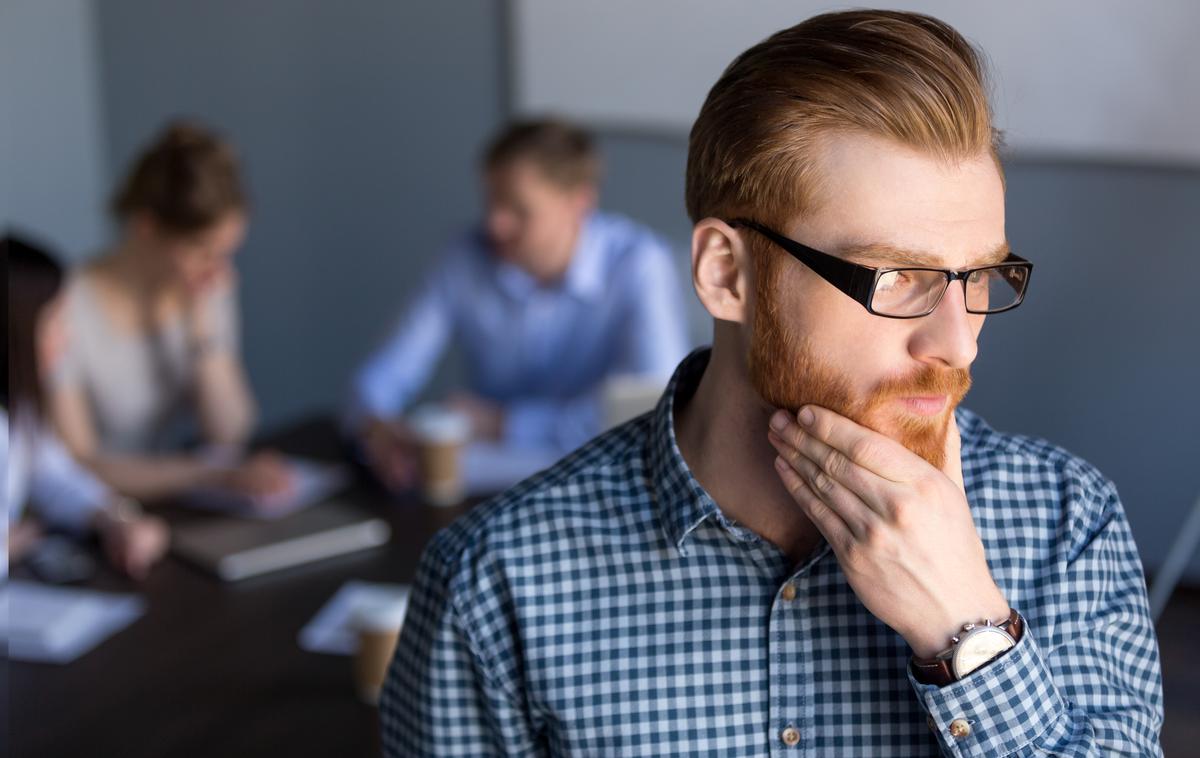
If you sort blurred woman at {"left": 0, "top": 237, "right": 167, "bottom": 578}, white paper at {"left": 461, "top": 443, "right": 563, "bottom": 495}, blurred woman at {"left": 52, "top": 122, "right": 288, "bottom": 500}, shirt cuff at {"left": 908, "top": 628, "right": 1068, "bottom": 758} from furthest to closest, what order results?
blurred woman at {"left": 52, "top": 122, "right": 288, "bottom": 500} < white paper at {"left": 461, "top": 443, "right": 563, "bottom": 495} < blurred woman at {"left": 0, "top": 237, "right": 167, "bottom": 578} < shirt cuff at {"left": 908, "top": 628, "right": 1068, "bottom": 758}

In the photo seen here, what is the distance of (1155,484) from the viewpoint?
1.11m

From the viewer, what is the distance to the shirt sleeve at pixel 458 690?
1.02m

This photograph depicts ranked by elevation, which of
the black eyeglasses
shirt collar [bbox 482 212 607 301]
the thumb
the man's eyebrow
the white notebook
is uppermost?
the man's eyebrow

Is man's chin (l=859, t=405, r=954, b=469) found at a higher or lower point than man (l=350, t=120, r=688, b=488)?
higher

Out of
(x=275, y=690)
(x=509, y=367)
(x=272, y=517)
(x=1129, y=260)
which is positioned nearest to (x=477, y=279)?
(x=509, y=367)

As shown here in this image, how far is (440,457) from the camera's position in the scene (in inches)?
83.7

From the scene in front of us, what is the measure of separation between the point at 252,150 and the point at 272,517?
7.70ft

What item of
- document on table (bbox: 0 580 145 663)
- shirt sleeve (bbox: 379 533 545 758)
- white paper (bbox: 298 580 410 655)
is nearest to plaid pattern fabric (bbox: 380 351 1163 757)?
shirt sleeve (bbox: 379 533 545 758)

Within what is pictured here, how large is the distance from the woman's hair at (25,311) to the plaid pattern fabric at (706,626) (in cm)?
133

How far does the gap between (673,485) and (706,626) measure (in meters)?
0.13

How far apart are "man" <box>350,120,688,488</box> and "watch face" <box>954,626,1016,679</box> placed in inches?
63.8

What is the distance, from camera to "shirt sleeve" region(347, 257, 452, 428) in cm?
267

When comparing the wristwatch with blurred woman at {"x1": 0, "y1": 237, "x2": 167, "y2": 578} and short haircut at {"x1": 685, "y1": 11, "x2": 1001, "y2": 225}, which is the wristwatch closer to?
short haircut at {"x1": 685, "y1": 11, "x2": 1001, "y2": 225}

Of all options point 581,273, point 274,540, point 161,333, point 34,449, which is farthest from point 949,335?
Answer: point 161,333
